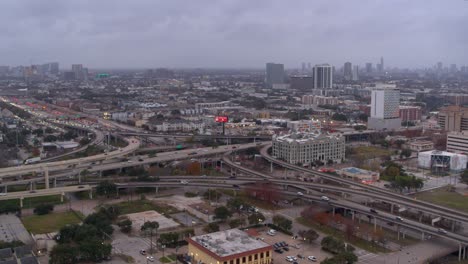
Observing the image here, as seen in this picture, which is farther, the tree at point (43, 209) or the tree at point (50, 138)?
the tree at point (50, 138)

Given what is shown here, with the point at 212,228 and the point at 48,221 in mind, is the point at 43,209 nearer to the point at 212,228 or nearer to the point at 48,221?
the point at 48,221

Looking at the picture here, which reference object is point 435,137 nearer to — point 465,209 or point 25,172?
point 465,209

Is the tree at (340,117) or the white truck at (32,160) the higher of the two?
the tree at (340,117)

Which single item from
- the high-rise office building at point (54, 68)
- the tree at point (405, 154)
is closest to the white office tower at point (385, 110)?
the tree at point (405, 154)

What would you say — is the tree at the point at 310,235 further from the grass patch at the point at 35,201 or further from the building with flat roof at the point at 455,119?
the building with flat roof at the point at 455,119

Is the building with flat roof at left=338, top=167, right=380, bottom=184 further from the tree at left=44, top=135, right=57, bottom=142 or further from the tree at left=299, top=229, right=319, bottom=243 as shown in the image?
the tree at left=44, top=135, right=57, bottom=142

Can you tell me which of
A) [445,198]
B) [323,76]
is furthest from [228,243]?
[323,76]

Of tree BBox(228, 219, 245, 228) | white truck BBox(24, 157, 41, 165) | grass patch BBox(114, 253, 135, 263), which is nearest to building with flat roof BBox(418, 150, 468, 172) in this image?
tree BBox(228, 219, 245, 228)
